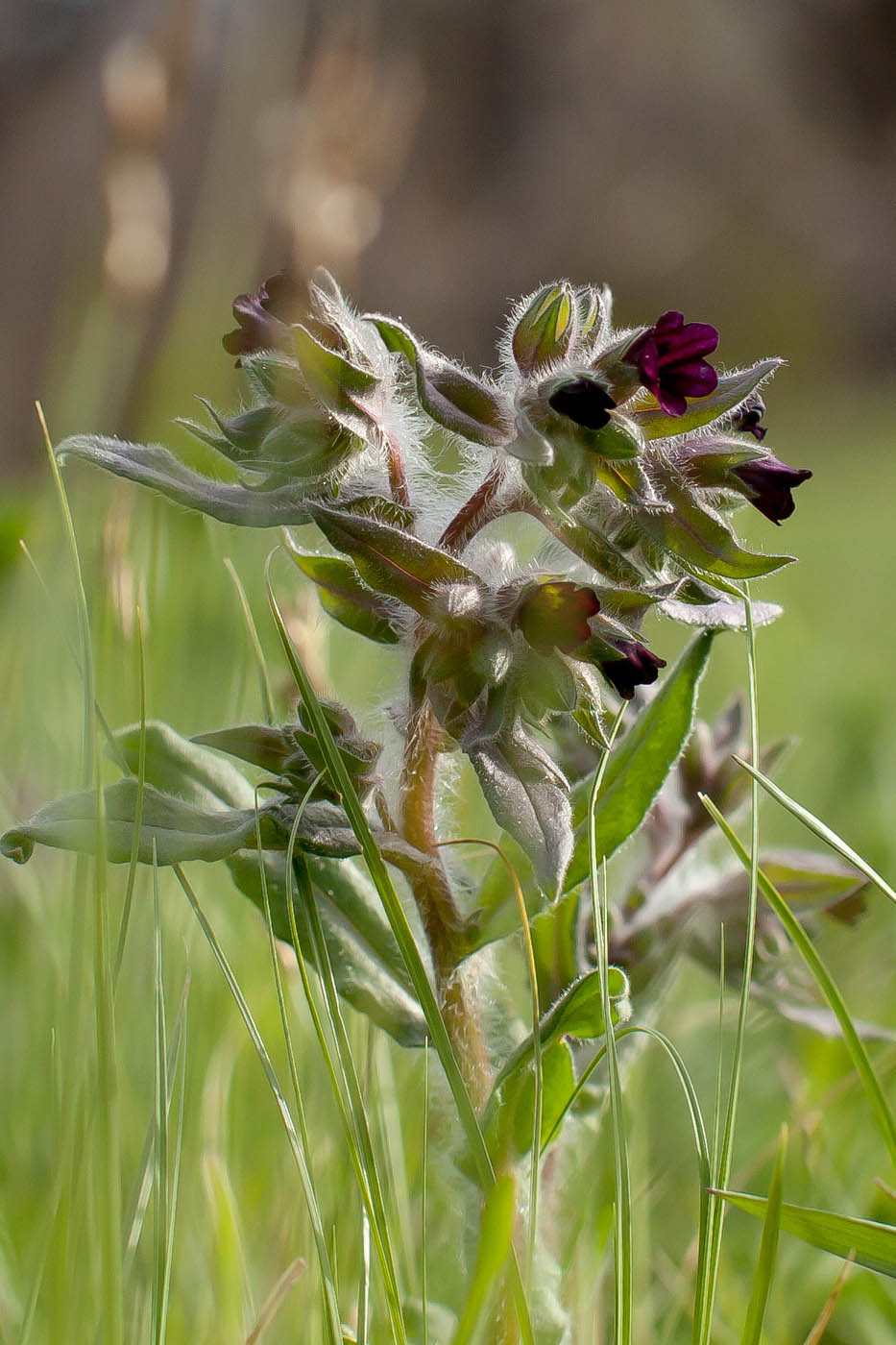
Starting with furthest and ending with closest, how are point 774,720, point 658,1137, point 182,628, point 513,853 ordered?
point 774,720, point 182,628, point 658,1137, point 513,853

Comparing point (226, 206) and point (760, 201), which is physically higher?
point (760, 201)

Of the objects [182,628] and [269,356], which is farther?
[182,628]

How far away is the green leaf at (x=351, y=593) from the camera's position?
A: 0.96 m

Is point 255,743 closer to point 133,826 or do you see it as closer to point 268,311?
point 133,826

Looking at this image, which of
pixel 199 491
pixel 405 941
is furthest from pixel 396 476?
pixel 405 941

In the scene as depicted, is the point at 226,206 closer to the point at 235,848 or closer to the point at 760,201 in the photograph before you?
the point at 235,848

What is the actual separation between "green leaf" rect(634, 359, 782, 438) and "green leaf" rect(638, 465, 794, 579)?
0.05 metres

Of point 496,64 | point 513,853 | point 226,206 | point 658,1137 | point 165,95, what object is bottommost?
point 658,1137

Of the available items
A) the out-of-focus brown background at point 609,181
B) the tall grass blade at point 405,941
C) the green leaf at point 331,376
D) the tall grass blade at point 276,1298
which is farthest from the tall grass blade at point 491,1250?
the out-of-focus brown background at point 609,181

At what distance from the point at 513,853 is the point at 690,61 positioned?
11.6 meters

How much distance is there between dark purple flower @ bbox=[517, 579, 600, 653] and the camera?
82 cm

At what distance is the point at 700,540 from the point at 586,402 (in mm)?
148

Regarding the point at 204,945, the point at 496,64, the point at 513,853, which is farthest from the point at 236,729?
the point at 496,64

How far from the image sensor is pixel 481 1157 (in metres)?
0.76
